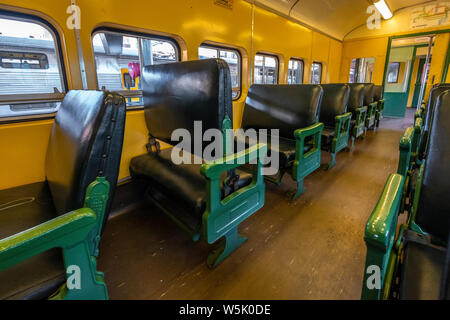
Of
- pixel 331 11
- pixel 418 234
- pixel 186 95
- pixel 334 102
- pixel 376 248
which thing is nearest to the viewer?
pixel 376 248

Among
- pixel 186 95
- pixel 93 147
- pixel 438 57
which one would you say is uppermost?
pixel 438 57

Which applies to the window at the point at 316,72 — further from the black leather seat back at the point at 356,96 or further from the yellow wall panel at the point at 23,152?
the yellow wall panel at the point at 23,152

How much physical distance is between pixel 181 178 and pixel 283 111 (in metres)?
1.59

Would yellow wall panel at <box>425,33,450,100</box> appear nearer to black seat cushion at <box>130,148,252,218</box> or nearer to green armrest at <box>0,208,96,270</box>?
black seat cushion at <box>130,148,252,218</box>

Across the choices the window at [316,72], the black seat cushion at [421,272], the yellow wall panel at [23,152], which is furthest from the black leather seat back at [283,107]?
the window at [316,72]

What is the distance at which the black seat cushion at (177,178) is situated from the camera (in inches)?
57.0

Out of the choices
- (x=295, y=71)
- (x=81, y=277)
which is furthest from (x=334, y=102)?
(x=81, y=277)

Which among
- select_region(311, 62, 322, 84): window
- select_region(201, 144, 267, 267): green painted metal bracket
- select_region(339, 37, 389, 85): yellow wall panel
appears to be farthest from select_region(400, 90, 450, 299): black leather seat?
select_region(339, 37, 389, 85): yellow wall panel

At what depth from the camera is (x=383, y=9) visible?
611 centimetres

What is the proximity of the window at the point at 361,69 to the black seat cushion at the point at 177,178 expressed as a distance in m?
8.70

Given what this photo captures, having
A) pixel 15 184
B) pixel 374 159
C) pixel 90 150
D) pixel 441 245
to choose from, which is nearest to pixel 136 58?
pixel 15 184

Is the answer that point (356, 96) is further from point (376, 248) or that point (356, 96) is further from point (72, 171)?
point (72, 171)

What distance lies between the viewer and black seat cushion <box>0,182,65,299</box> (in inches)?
30.5

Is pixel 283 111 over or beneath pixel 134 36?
beneath
